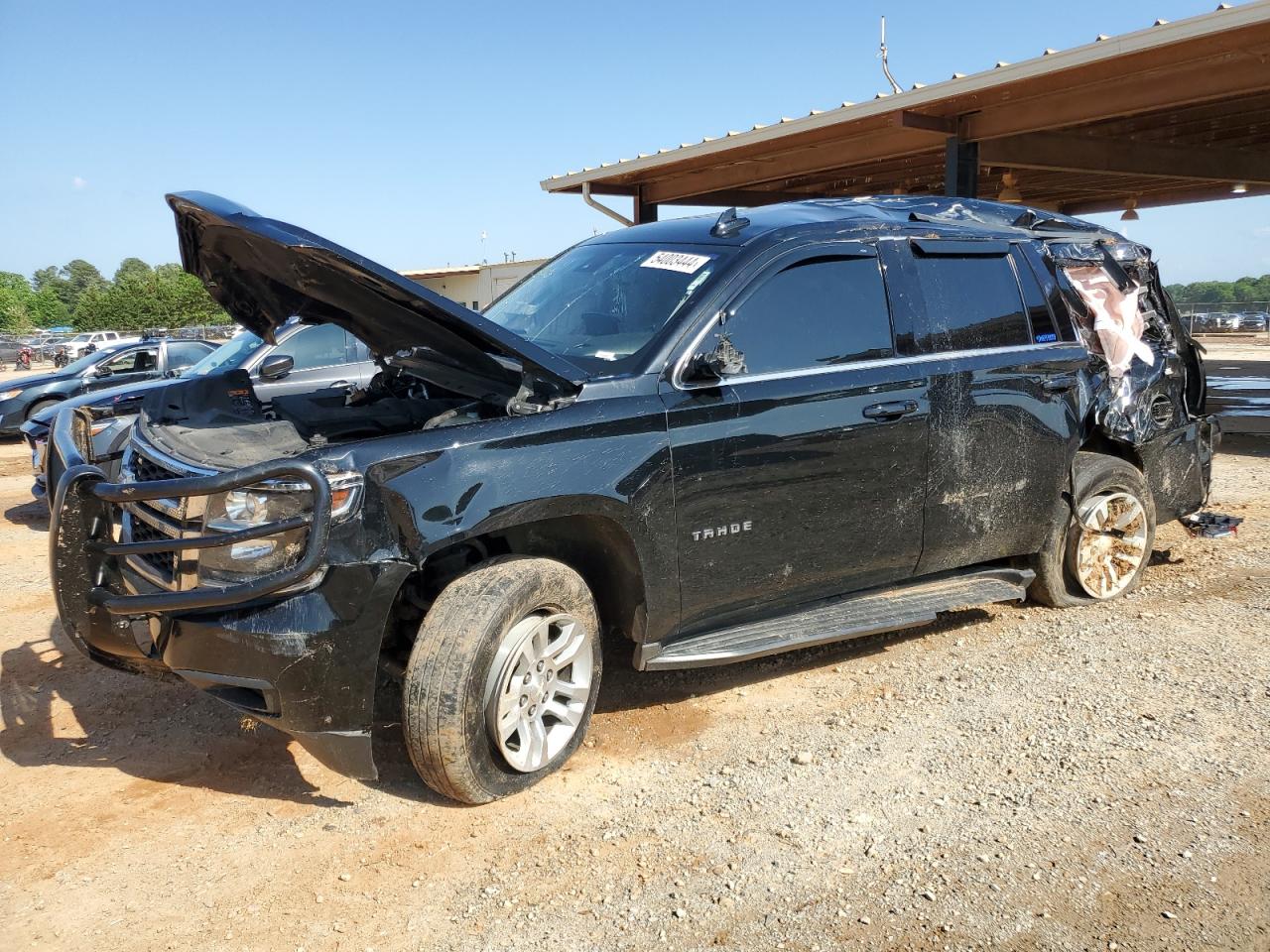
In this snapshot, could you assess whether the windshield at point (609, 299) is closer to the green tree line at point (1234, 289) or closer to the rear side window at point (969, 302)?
the rear side window at point (969, 302)

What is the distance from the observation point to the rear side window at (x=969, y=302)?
14.9ft

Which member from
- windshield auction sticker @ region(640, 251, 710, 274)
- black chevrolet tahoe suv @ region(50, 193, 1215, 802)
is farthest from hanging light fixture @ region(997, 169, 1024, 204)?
windshield auction sticker @ region(640, 251, 710, 274)

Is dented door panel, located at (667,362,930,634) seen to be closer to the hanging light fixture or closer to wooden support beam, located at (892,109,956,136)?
wooden support beam, located at (892,109,956,136)

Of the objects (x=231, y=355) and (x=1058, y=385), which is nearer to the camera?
(x=1058, y=385)

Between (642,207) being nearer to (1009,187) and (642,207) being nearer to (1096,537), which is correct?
(1009,187)

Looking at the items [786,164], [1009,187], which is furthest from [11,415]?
[1009,187]

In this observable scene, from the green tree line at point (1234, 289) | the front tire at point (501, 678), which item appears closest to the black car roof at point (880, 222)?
the front tire at point (501, 678)

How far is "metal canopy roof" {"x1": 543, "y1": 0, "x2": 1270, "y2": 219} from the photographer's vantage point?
31.1 ft

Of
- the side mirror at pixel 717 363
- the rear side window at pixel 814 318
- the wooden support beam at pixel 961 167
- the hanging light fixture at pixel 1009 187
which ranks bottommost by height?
the side mirror at pixel 717 363

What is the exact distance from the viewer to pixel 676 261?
431 cm

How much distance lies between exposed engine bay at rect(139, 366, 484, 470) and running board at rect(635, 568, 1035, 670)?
117 cm

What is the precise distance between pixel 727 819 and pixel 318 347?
6.63 meters

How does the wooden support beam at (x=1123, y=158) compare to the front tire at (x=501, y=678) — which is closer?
the front tire at (x=501, y=678)

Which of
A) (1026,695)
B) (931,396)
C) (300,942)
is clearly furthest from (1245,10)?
(300,942)
